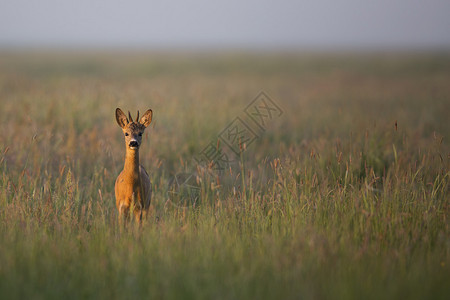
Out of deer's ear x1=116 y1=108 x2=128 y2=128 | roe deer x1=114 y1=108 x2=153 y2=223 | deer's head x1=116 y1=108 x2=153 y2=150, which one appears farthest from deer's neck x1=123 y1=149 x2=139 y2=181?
deer's ear x1=116 y1=108 x2=128 y2=128

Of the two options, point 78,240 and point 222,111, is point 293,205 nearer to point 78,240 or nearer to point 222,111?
point 78,240

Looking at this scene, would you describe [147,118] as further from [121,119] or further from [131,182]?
[131,182]

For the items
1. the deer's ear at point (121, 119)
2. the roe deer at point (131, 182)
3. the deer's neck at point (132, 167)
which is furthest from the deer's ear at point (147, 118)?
the deer's neck at point (132, 167)

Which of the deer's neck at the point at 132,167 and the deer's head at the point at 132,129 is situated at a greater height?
the deer's head at the point at 132,129

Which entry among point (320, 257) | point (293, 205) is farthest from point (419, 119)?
point (320, 257)

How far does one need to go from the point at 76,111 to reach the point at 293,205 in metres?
7.03

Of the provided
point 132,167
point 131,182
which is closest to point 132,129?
point 132,167

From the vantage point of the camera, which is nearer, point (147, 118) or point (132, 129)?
point (132, 129)

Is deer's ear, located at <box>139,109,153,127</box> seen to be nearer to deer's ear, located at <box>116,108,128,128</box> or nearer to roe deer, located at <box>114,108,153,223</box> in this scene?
roe deer, located at <box>114,108,153,223</box>

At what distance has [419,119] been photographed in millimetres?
13320

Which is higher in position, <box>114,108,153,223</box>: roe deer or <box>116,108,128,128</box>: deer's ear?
<box>116,108,128,128</box>: deer's ear

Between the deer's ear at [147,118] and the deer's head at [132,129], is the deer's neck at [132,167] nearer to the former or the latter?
the deer's head at [132,129]

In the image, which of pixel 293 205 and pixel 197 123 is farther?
pixel 197 123

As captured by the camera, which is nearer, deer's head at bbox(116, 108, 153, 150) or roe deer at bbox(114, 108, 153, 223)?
deer's head at bbox(116, 108, 153, 150)
